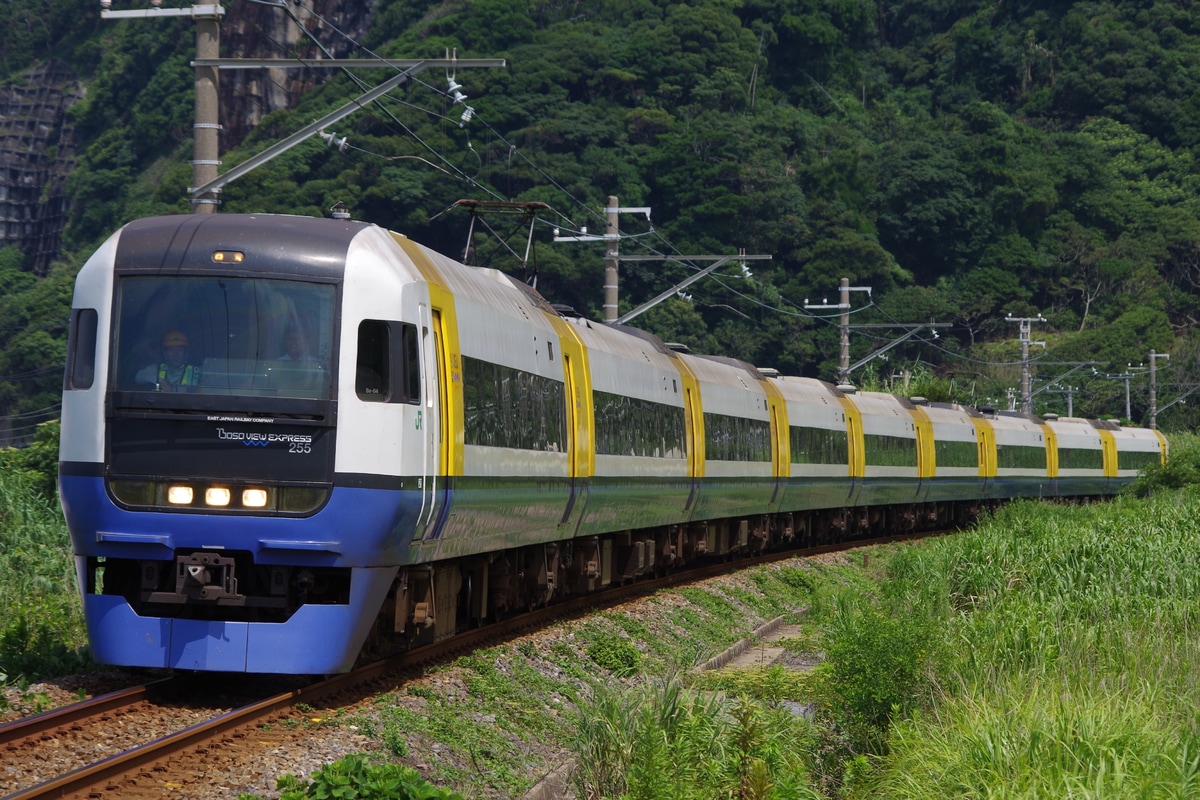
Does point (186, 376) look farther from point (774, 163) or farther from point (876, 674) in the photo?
point (774, 163)

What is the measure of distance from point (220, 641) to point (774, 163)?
265ft

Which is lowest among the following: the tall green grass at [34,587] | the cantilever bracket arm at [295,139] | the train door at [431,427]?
the tall green grass at [34,587]

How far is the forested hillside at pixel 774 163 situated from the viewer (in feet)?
249

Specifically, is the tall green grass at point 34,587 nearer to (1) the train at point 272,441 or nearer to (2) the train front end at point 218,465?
(1) the train at point 272,441

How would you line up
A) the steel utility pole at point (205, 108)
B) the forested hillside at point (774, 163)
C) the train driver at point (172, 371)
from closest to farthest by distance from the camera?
the train driver at point (172, 371), the steel utility pole at point (205, 108), the forested hillside at point (774, 163)

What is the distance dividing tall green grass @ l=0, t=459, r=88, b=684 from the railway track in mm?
877

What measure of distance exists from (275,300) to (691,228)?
7328 centimetres

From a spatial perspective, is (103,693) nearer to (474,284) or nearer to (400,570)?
(400,570)

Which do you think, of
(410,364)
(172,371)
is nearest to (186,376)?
(172,371)

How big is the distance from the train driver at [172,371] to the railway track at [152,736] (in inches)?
70.6

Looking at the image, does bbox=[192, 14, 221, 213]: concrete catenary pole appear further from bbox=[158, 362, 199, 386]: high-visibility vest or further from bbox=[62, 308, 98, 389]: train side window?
bbox=[158, 362, 199, 386]: high-visibility vest

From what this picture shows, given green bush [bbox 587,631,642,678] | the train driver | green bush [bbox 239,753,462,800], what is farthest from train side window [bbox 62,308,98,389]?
green bush [bbox 587,631,642,678]

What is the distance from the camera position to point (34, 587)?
594 inches

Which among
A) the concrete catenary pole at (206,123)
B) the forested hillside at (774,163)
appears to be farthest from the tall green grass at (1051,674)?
the forested hillside at (774,163)
